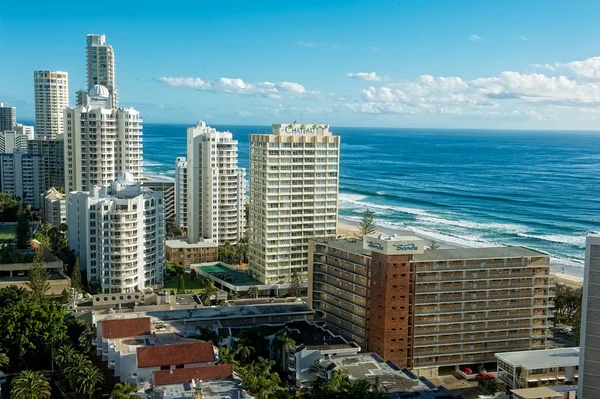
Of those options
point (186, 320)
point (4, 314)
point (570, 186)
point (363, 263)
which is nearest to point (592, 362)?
point (363, 263)

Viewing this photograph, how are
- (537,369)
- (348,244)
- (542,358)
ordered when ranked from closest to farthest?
(537,369) < (542,358) < (348,244)

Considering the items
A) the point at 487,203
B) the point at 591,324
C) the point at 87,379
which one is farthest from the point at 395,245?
the point at 487,203

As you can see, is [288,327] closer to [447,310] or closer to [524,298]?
[447,310]

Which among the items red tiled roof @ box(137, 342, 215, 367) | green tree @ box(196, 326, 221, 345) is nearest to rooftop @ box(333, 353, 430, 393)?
green tree @ box(196, 326, 221, 345)

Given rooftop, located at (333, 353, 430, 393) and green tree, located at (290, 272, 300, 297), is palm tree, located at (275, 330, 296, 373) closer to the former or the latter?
rooftop, located at (333, 353, 430, 393)

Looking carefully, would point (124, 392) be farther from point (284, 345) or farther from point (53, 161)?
point (53, 161)
